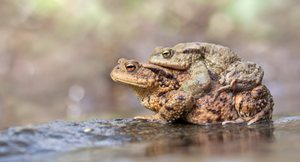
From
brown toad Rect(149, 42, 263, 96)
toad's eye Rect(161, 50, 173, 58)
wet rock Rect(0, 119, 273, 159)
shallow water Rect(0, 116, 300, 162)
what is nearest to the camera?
shallow water Rect(0, 116, 300, 162)

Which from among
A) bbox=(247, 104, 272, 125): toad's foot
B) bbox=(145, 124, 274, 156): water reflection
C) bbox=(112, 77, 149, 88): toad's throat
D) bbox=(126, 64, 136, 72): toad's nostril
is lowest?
bbox=(145, 124, 274, 156): water reflection

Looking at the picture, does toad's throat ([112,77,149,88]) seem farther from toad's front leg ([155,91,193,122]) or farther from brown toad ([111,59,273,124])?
toad's front leg ([155,91,193,122])

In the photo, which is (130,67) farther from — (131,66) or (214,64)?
(214,64)

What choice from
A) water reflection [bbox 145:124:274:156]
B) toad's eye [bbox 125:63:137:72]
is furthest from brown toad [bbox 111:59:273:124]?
water reflection [bbox 145:124:274:156]

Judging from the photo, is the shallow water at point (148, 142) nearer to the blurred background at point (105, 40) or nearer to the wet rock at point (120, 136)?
the wet rock at point (120, 136)

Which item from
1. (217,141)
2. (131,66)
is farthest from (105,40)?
(217,141)

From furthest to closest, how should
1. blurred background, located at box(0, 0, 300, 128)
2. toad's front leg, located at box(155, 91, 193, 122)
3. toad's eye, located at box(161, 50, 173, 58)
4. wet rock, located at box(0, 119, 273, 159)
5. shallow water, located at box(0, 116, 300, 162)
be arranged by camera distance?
blurred background, located at box(0, 0, 300, 128), toad's eye, located at box(161, 50, 173, 58), toad's front leg, located at box(155, 91, 193, 122), wet rock, located at box(0, 119, 273, 159), shallow water, located at box(0, 116, 300, 162)

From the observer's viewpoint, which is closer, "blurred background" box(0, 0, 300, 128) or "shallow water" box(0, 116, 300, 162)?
"shallow water" box(0, 116, 300, 162)

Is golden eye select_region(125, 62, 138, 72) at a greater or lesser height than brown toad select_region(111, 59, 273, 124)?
greater
